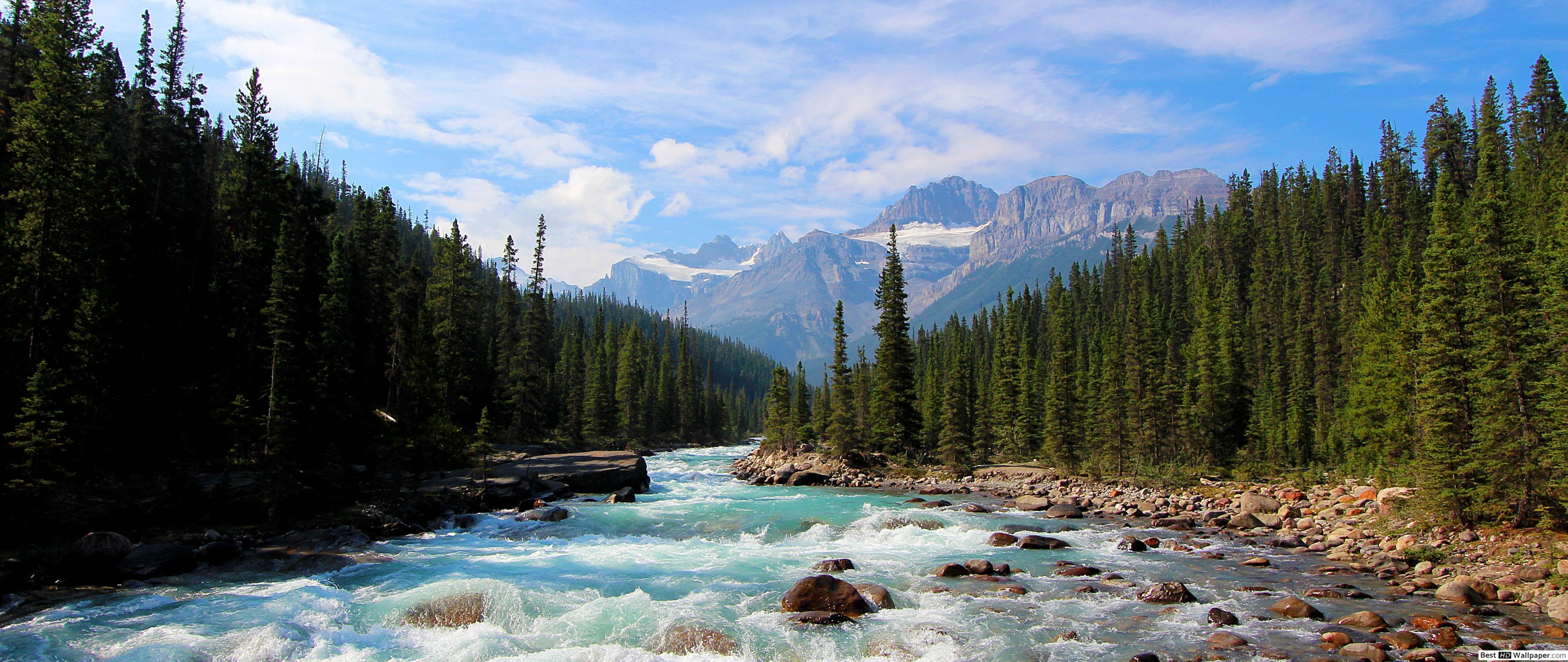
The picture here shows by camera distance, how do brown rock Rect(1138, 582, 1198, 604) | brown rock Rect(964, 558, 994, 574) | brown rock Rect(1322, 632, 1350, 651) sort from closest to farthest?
brown rock Rect(1322, 632, 1350, 651), brown rock Rect(1138, 582, 1198, 604), brown rock Rect(964, 558, 994, 574)

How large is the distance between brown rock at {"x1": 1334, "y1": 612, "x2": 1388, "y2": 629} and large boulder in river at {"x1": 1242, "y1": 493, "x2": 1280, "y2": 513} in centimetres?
1618

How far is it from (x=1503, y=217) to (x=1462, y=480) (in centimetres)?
885

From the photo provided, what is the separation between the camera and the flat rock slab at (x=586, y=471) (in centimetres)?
3850

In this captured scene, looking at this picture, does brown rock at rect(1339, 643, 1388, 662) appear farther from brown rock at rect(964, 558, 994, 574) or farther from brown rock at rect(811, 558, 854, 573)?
brown rock at rect(811, 558, 854, 573)

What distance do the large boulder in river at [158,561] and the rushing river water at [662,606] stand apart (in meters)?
0.70

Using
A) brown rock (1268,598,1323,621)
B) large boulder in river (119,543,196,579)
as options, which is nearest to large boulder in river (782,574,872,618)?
brown rock (1268,598,1323,621)

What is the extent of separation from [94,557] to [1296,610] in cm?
2902

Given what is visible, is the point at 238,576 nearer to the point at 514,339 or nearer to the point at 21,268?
the point at 21,268

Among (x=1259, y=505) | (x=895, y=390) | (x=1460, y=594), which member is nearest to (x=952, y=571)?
(x=1460, y=594)

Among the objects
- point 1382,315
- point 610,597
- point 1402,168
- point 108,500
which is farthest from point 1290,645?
point 1402,168

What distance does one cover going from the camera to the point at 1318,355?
59719mm

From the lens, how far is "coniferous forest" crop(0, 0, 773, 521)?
22.6 meters

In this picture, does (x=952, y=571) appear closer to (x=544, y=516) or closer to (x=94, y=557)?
(x=544, y=516)

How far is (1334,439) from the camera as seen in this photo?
42.4 m
